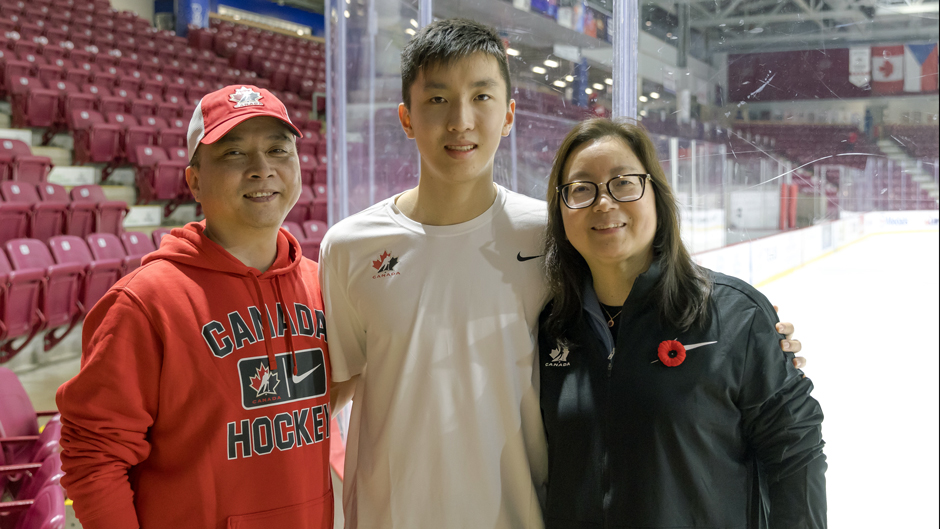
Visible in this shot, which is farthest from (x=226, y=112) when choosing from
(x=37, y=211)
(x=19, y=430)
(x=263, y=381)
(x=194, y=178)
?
(x=37, y=211)

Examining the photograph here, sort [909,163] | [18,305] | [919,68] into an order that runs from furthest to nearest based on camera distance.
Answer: [18,305] → [909,163] → [919,68]

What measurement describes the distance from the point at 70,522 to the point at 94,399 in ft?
5.34

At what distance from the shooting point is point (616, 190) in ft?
3.97

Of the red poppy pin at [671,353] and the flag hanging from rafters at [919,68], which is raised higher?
the flag hanging from rafters at [919,68]

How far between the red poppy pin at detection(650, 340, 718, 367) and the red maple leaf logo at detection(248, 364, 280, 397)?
0.72m

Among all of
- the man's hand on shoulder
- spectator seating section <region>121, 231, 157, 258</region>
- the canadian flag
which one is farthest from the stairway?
spectator seating section <region>121, 231, 157, 258</region>

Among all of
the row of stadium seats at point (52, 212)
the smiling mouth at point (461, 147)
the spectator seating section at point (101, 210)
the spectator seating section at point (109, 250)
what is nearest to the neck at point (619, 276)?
the smiling mouth at point (461, 147)

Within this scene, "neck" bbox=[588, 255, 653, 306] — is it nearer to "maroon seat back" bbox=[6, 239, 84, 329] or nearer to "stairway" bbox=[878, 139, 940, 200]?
"stairway" bbox=[878, 139, 940, 200]

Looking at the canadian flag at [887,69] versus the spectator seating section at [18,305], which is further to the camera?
the spectator seating section at [18,305]

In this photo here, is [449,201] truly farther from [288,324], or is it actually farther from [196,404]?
[196,404]

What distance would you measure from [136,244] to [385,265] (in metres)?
5.08

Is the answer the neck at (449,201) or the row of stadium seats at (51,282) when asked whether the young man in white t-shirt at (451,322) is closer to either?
the neck at (449,201)

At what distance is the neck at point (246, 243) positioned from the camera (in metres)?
1.39

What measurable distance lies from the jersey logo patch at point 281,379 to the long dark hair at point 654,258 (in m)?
0.48
